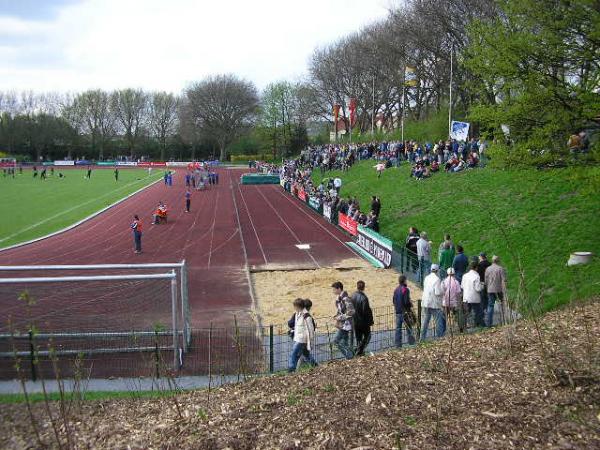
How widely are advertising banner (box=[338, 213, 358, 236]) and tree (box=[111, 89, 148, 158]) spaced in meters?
97.0

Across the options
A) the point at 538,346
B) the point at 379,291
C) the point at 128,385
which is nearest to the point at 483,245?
the point at 379,291

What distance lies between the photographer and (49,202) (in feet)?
141

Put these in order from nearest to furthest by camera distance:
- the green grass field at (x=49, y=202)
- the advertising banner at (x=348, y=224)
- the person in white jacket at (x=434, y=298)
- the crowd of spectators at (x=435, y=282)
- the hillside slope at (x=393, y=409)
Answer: the hillside slope at (x=393, y=409)
the crowd of spectators at (x=435, y=282)
the person in white jacket at (x=434, y=298)
the advertising banner at (x=348, y=224)
the green grass field at (x=49, y=202)

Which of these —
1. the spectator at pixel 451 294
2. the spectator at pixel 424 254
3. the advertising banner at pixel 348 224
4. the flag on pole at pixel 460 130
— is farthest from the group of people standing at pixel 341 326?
the flag on pole at pixel 460 130

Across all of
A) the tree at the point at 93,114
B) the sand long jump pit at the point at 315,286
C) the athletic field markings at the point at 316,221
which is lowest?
the sand long jump pit at the point at 315,286

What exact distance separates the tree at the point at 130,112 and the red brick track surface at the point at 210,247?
269ft

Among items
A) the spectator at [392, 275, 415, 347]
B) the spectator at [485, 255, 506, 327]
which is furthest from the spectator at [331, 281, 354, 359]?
the spectator at [485, 255, 506, 327]

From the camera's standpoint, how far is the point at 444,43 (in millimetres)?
45969

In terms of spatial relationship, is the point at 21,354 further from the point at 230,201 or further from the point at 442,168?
the point at 230,201

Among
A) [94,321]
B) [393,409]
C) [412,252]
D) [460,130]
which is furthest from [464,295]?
[460,130]

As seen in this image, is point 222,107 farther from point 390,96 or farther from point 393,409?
point 393,409

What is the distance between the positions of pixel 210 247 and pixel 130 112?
10063 centimetres

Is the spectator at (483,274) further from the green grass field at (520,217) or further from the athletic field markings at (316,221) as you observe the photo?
the athletic field markings at (316,221)

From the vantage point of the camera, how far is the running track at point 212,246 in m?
17.6
